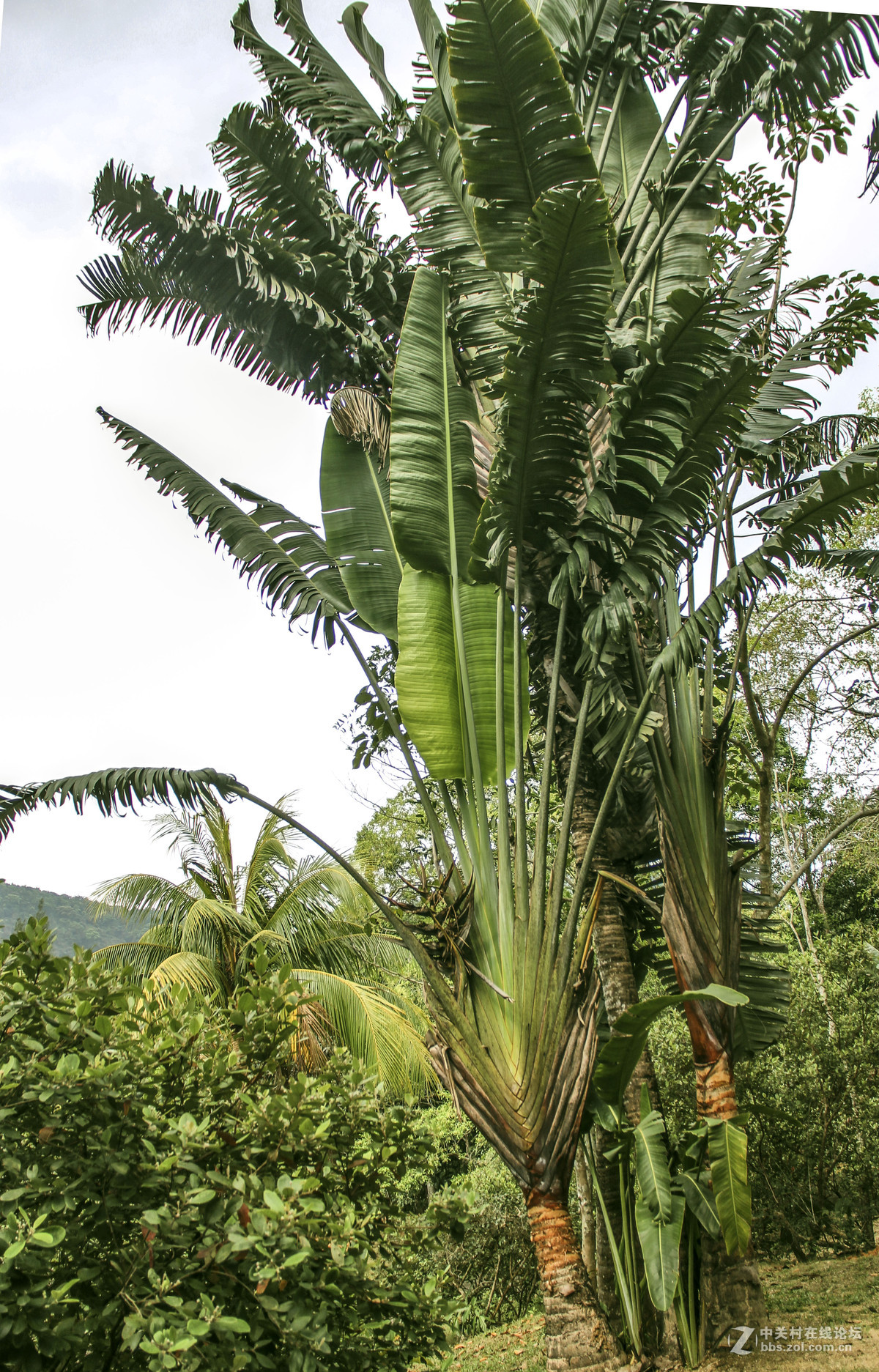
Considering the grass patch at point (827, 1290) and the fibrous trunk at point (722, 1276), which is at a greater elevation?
the fibrous trunk at point (722, 1276)

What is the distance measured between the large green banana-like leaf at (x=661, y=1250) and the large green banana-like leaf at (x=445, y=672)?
1.94m

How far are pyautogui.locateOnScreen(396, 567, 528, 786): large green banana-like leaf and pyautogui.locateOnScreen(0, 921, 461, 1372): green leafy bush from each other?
1785mm

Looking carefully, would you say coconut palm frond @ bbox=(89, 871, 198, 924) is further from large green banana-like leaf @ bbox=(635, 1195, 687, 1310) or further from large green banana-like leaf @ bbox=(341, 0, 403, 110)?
large green banana-like leaf @ bbox=(341, 0, 403, 110)

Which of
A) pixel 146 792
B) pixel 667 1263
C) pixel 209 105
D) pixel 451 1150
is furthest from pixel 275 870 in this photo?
pixel 209 105

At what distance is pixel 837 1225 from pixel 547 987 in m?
5.40

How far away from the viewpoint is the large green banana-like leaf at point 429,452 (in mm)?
4164

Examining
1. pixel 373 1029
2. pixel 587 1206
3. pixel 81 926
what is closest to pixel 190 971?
pixel 373 1029

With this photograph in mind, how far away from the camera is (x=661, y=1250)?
337cm

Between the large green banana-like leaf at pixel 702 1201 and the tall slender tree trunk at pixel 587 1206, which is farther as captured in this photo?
the tall slender tree trunk at pixel 587 1206

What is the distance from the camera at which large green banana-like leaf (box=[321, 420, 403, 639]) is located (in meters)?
4.67

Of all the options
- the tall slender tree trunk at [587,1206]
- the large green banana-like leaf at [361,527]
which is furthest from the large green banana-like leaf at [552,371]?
the tall slender tree trunk at [587,1206]

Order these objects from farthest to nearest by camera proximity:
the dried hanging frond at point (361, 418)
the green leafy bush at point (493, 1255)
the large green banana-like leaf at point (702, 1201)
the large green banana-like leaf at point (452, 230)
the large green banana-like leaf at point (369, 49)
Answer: the green leafy bush at point (493, 1255) → the large green banana-like leaf at point (369, 49) → the dried hanging frond at point (361, 418) → the large green banana-like leaf at point (452, 230) → the large green banana-like leaf at point (702, 1201)

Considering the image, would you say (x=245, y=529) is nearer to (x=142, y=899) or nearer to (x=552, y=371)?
(x=552, y=371)

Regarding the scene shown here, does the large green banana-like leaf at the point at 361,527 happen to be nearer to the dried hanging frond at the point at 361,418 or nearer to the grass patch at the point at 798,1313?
the dried hanging frond at the point at 361,418
